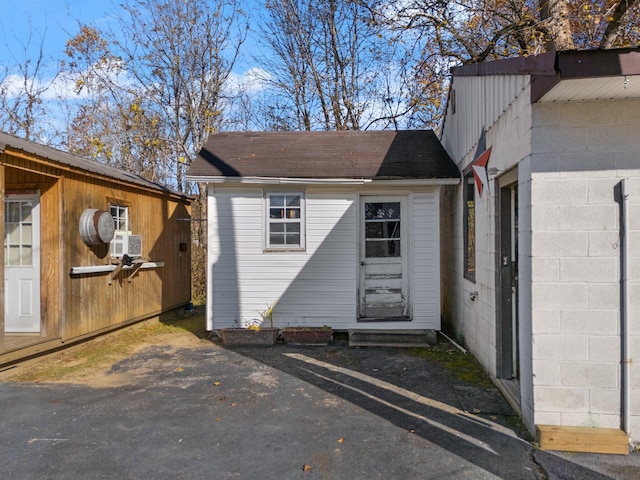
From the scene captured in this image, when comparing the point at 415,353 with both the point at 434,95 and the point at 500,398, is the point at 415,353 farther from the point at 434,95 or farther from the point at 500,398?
the point at 434,95

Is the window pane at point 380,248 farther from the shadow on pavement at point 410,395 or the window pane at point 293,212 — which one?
the shadow on pavement at point 410,395

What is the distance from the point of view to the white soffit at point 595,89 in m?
2.97

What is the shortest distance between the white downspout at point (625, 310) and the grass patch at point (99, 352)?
5.68 metres

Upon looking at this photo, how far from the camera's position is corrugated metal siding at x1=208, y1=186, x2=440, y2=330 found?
7.30 metres

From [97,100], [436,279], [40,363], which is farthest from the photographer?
[97,100]

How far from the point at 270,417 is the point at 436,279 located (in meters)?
4.12

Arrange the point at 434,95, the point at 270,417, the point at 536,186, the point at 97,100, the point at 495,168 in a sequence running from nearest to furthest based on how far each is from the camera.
Answer: the point at 536,186 → the point at 270,417 → the point at 495,168 → the point at 434,95 → the point at 97,100

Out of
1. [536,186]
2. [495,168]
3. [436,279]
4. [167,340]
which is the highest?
[495,168]

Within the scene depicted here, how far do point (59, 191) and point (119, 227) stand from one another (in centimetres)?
160

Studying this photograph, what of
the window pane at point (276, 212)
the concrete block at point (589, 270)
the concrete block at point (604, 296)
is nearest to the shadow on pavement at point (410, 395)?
the concrete block at point (604, 296)

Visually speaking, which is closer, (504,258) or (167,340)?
(504,258)

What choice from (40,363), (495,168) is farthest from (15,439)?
(495,168)

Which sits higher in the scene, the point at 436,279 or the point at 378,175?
the point at 378,175

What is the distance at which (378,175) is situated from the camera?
7273 millimetres
